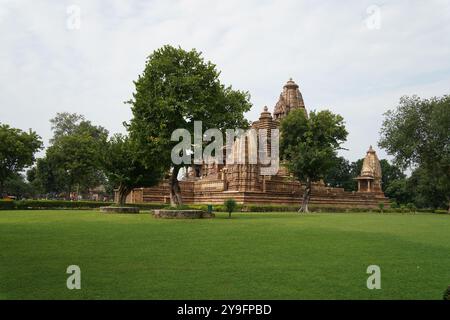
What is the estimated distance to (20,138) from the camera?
1762 inches

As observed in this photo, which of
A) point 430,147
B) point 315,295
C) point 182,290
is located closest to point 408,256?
point 315,295

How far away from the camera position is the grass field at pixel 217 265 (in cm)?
723

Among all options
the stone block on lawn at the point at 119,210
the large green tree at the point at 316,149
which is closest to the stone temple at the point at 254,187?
the large green tree at the point at 316,149

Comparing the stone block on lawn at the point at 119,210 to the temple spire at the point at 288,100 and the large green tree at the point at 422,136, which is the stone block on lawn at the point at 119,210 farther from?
the temple spire at the point at 288,100

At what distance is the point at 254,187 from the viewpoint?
45125 millimetres

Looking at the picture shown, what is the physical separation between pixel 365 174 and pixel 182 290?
70027 mm

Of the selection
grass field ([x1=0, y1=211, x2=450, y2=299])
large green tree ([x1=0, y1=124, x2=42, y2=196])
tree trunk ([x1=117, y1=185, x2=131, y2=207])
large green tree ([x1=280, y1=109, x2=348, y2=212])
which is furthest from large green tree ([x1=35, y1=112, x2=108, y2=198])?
grass field ([x1=0, y1=211, x2=450, y2=299])

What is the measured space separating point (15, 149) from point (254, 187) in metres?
23.1

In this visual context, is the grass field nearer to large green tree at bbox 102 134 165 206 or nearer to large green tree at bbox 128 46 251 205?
large green tree at bbox 128 46 251 205

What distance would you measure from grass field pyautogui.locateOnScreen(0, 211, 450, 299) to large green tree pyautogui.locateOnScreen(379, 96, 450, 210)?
3129cm

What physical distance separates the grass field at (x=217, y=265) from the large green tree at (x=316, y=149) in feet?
81.2

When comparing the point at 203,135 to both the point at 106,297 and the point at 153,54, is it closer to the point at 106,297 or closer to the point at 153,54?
the point at 153,54
